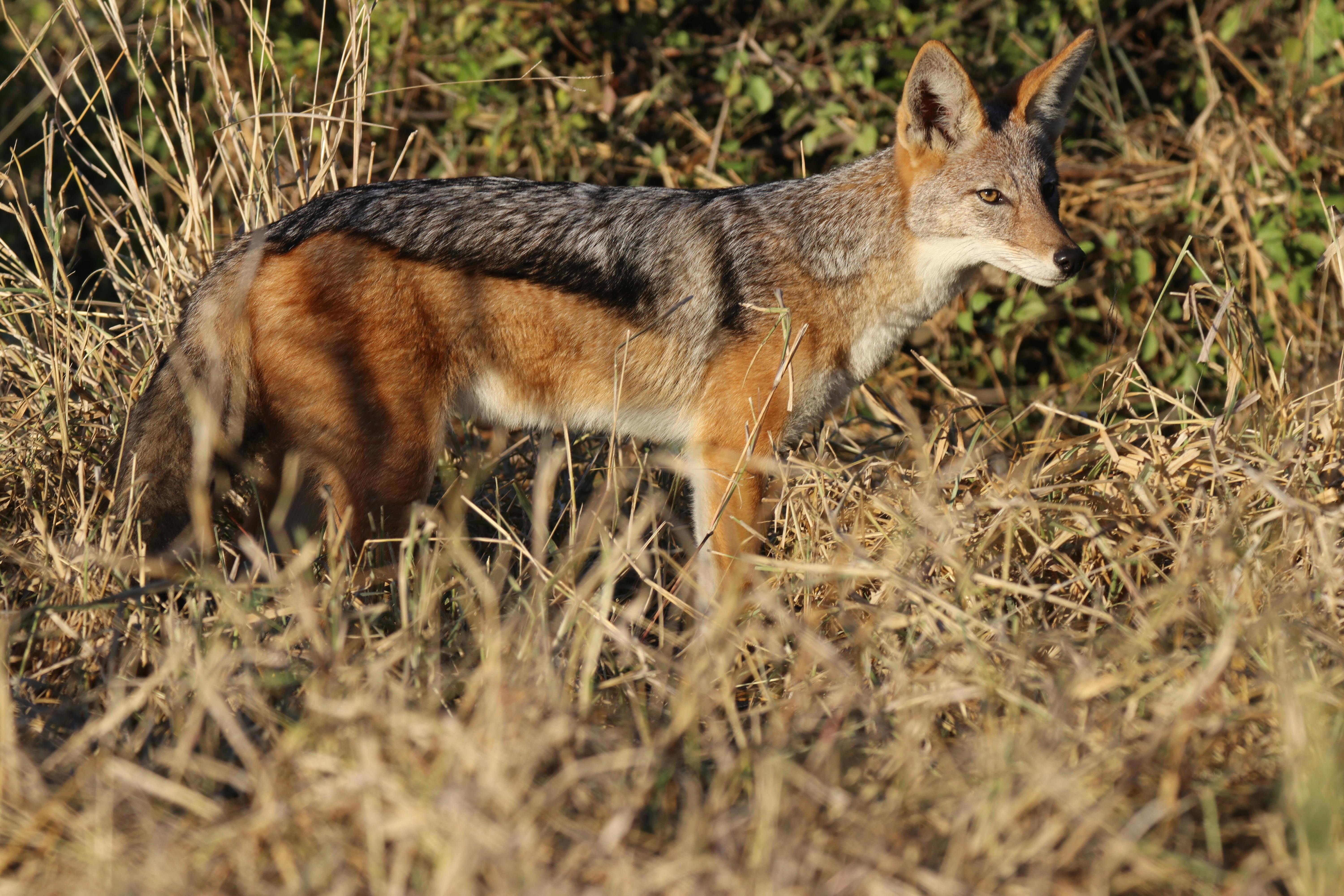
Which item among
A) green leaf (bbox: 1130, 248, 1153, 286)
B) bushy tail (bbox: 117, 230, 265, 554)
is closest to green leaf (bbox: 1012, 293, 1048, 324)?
green leaf (bbox: 1130, 248, 1153, 286)

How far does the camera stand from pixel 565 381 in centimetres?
404

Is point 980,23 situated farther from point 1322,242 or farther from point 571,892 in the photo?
point 571,892

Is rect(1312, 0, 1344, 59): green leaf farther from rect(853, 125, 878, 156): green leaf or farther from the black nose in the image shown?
the black nose

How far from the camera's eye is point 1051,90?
167 inches

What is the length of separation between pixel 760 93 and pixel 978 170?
201cm

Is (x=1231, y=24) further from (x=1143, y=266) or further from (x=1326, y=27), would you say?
(x=1143, y=266)

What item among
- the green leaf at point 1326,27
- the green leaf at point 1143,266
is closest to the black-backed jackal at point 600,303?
the green leaf at point 1143,266

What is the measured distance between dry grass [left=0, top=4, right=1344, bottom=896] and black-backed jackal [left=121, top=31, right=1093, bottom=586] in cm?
26

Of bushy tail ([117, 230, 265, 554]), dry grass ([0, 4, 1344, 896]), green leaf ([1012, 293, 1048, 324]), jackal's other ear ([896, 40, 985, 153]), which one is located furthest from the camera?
green leaf ([1012, 293, 1048, 324])

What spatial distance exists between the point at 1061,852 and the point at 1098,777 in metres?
0.34

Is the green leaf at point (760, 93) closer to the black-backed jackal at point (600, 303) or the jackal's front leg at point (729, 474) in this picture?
the black-backed jackal at point (600, 303)

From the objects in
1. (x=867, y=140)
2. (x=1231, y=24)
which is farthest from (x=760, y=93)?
(x=1231, y=24)

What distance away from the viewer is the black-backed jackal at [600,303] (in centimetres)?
358

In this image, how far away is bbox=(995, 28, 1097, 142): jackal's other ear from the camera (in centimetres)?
411
